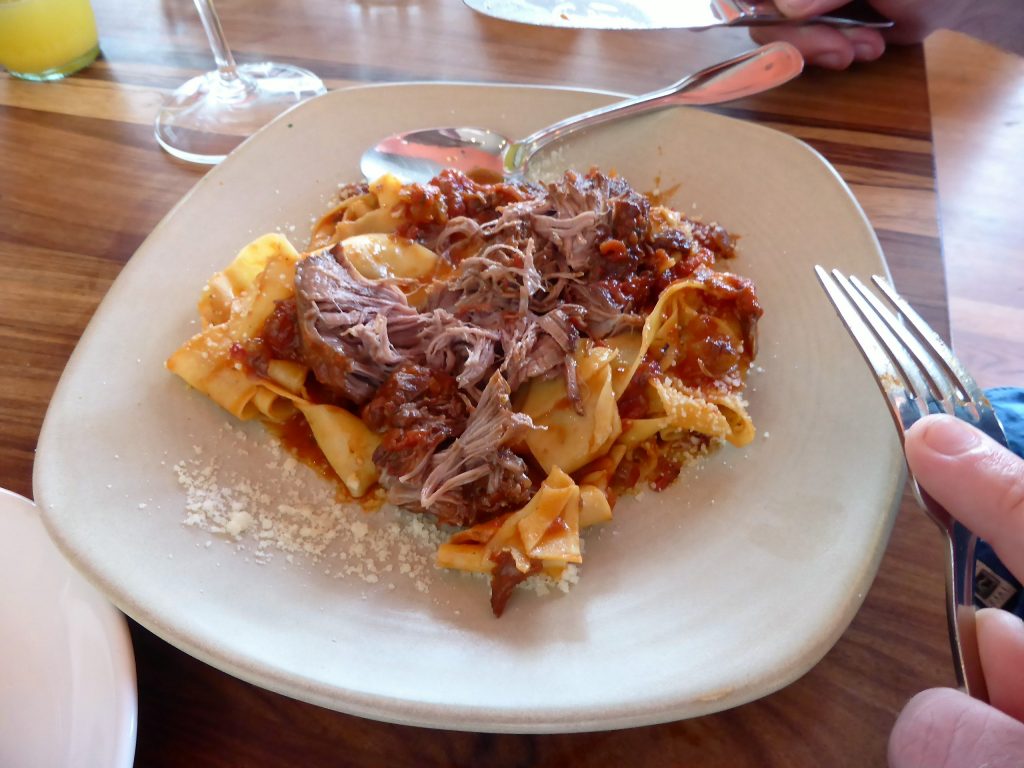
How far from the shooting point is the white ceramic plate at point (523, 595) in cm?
197

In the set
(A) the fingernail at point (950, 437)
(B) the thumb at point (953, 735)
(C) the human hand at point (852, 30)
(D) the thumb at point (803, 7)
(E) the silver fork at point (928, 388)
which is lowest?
(B) the thumb at point (953, 735)

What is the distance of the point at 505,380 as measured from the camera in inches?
109

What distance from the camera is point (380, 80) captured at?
4.65 m

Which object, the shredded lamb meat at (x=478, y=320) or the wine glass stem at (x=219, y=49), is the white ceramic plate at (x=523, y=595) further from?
the wine glass stem at (x=219, y=49)

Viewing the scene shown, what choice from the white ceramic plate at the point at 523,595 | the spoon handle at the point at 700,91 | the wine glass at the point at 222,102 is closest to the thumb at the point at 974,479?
the white ceramic plate at the point at 523,595

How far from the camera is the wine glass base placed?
4.20 metres

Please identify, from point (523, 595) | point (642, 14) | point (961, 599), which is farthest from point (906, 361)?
point (642, 14)

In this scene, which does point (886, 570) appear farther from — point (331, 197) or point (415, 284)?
point (331, 197)

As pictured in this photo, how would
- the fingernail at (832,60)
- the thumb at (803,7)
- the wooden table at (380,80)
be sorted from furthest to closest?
the fingernail at (832,60) < the thumb at (803,7) < the wooden table at (380,80)

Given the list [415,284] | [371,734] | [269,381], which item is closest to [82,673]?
[371,734]

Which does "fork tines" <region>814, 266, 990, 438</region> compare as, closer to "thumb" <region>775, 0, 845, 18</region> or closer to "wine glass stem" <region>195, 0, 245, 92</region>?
"thumb" <region>775, 0, 845, 18</region>

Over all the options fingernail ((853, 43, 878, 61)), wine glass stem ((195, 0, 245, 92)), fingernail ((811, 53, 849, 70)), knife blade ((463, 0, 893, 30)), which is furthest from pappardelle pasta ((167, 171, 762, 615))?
fingernail ((853, 43, 878, 61))

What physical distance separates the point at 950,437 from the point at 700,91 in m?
2.59

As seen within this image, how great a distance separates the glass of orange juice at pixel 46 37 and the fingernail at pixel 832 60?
15.0 feet
